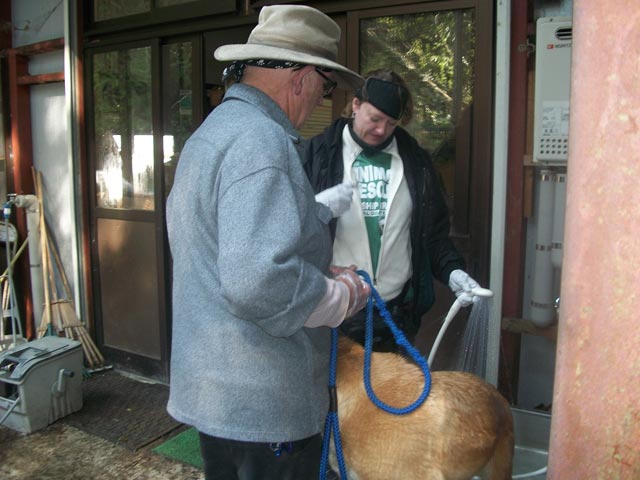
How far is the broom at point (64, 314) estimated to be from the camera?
4809 mm

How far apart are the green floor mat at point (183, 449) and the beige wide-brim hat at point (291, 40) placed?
105 inches

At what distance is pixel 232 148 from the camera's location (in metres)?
1.38

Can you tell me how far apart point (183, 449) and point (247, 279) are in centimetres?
277

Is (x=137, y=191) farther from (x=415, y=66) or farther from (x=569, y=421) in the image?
(x=569, y=421)

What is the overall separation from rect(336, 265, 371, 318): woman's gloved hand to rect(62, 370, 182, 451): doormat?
269 centimetres

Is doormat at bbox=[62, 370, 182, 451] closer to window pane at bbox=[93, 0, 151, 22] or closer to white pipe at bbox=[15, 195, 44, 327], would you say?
white pipe at bbox=[15, 195, 44, 327]

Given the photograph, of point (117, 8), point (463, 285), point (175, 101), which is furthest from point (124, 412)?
point (117, 8)

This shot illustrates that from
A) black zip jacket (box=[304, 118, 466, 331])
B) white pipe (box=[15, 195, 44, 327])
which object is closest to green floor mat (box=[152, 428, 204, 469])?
black zip jacket (box=[304, 118, 466, 331])

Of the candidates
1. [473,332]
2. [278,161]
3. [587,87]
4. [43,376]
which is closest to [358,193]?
[473,332]

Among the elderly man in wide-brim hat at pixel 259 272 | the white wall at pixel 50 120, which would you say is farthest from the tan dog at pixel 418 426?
the white wall at pixel 50 120

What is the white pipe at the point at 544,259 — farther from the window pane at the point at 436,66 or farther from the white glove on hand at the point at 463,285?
the white glove on hand at the point at 463,285

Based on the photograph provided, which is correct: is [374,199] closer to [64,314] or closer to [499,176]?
[499,176]

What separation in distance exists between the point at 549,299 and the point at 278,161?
2.12m

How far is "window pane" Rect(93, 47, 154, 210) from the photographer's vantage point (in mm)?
4535
